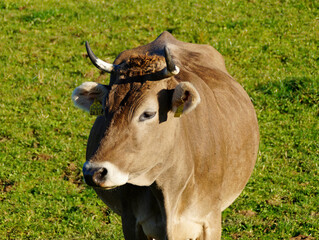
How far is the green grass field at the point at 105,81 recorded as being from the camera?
26.0ft

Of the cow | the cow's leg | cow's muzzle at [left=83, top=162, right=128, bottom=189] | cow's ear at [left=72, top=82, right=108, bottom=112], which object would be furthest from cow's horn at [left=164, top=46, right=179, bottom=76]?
the cow's leg

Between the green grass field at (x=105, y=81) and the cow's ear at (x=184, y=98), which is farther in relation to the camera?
the green grass field at (x=105, y=81)

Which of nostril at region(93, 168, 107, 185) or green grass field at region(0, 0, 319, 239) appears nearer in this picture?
nostril at region(93, 168, 107, 185)

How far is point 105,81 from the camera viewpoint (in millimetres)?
11203

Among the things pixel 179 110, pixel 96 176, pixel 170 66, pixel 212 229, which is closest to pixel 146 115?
pixel 179 110

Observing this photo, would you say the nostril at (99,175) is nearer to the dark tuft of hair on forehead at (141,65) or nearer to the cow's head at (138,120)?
the cow's head at (138,120)

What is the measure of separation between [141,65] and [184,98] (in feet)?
1.49

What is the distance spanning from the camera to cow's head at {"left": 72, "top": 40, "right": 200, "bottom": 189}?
454 centimetres

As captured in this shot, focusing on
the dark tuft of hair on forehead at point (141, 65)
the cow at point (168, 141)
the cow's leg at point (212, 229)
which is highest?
the dark tuft of hair on forehead at point (141, 65)

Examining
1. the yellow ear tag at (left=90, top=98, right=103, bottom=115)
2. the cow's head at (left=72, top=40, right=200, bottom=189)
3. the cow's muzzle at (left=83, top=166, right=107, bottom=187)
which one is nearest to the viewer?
the cow's muzzle at (left=83, top=166, right=107, bottom=187)

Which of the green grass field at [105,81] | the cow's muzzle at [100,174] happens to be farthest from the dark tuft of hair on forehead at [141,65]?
the green grass field at [105,81]

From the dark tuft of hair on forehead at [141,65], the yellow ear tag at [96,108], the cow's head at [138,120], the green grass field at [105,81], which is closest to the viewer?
the cow's head at [138,120]

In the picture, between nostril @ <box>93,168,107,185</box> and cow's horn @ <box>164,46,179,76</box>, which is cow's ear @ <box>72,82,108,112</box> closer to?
cow's horn @ <box>164,46,179,76</box>

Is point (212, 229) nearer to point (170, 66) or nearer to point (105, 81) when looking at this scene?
point (170, 66)
